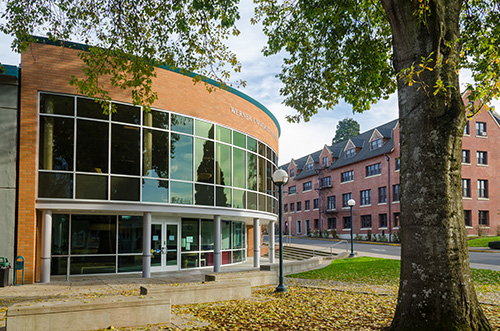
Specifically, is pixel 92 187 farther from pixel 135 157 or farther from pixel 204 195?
pixel 204 195

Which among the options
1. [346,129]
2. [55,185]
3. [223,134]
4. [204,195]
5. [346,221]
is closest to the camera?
[55,185]

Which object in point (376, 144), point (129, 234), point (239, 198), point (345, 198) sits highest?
point (376, 144)

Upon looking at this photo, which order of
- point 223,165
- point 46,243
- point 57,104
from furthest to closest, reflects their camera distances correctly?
point 223,165 < point 57,104 < point 46,243

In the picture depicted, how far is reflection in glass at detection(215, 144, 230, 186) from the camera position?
20.7 meters

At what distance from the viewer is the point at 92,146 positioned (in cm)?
1666

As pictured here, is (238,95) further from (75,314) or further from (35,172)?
(75,314)

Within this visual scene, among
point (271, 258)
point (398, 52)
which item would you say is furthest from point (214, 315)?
point (271, 258)

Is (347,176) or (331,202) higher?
(347,176)

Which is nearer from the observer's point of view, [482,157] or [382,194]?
[482,157]

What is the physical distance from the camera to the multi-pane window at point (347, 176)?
5541cm

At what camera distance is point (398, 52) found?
709 cm

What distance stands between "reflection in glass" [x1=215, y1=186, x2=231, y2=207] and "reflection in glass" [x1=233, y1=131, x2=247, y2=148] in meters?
2.50

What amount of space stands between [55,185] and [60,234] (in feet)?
7.19

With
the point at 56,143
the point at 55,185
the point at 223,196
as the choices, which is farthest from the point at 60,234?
the point at 223,196
